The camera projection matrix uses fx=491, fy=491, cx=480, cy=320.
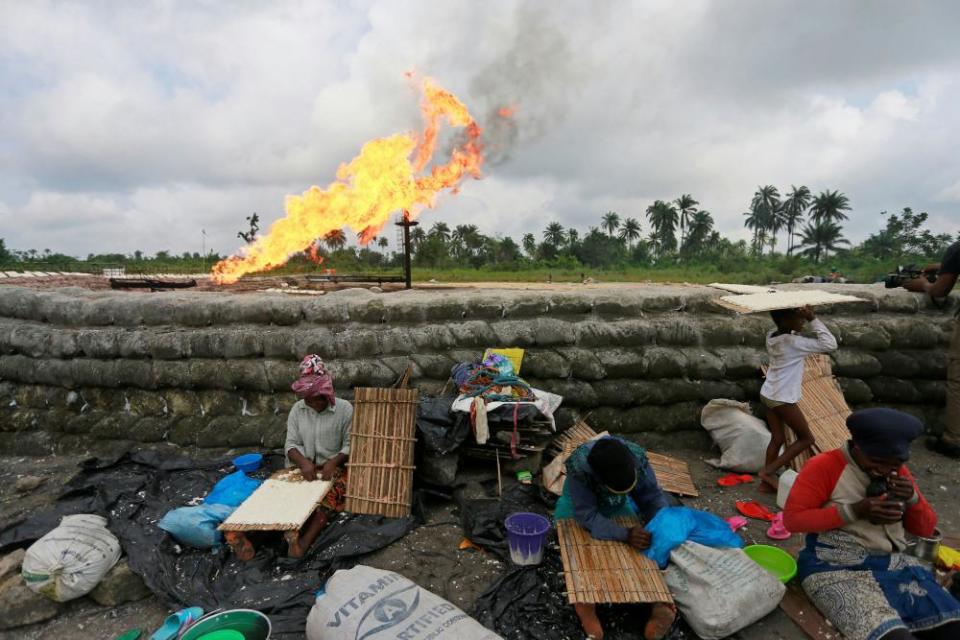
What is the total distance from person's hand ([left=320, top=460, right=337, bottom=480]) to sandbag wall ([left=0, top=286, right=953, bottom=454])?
1213mm

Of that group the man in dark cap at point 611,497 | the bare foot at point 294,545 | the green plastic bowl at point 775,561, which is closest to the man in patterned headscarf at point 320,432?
the bare foot at point 294,545

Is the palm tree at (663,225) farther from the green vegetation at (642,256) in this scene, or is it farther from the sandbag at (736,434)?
the sandbag at (736,434)

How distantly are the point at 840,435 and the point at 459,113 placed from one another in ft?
24.1

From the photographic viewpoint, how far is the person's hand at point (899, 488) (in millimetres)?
2467

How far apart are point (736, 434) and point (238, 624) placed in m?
4.38

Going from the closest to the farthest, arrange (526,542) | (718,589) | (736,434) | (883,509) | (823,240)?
(883,509) < (718,589) < (526,542) < (736,434) < (823,240)

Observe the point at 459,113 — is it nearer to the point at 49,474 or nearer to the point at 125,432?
the point at 125,432

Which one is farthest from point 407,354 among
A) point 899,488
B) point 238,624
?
point 899,488

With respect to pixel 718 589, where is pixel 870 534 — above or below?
above

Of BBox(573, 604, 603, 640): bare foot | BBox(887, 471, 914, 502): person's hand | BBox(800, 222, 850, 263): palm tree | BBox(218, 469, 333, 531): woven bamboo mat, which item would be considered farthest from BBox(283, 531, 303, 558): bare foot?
BBox(800, 222, 850, 263): palm tree

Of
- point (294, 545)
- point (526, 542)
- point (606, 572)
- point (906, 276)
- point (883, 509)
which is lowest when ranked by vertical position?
point (294, 545)

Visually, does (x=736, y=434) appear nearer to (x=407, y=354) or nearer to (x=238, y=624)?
(x=407, y=354)

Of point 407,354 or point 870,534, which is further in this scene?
point 407,354

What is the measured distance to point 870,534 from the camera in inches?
102
